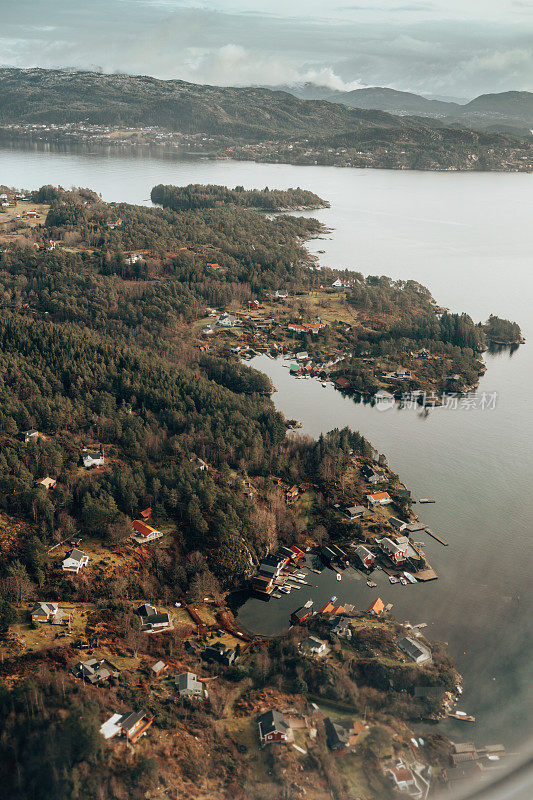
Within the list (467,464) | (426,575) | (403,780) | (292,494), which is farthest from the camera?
(467,464)

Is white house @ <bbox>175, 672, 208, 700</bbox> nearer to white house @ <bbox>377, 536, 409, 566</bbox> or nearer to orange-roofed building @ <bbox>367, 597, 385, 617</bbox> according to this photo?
orange-roofed building @ <bbox>367, 597, 385, 617</bbox>

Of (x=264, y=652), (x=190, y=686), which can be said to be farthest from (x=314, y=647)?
(x=190, y=686)

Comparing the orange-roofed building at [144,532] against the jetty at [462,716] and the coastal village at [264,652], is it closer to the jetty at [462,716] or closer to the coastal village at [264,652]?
the coastal village at [264,652]

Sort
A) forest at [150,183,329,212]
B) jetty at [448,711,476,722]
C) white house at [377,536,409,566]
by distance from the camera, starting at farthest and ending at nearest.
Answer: forest at [150,183,329,212]
white house at [377,536,409,566]
jetty at [448,711,476,722]

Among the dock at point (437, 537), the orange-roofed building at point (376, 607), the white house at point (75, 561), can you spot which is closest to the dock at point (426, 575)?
the dock at point (437, 537)

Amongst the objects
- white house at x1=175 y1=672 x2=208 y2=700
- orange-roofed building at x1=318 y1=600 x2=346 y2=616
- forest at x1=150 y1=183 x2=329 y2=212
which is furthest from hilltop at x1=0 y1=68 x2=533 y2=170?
white house at x1=175 y1=672 x2=208 y2=700

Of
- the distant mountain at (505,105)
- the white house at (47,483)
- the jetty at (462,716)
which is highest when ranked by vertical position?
the distant mountain at (505,105)

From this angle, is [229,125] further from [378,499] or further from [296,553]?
[296,553]
